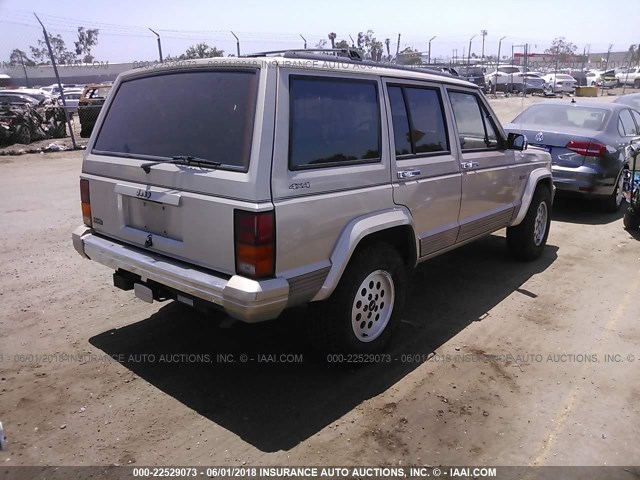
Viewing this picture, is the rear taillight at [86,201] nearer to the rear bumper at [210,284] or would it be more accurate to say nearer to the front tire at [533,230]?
the rear bumper at [210,284]

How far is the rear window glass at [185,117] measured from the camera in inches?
119

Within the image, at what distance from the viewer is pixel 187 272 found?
123 inches

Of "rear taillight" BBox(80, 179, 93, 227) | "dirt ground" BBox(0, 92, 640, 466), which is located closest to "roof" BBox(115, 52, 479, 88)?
"rear taillight" BBox(80, 179, 93, 227)

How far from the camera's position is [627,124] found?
889 centimetres

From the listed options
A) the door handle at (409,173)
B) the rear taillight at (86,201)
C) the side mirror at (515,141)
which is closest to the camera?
the door handle at (409,173)

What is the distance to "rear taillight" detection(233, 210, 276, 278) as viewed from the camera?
2.84 m

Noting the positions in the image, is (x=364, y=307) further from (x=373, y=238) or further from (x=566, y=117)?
(x=566, y=117)

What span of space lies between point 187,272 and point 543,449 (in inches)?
91.2

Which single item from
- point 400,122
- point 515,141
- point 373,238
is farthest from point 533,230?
point 373,238

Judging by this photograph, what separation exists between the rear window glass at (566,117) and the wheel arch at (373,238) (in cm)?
573

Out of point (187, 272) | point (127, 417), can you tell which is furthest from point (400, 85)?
point (127, 417)

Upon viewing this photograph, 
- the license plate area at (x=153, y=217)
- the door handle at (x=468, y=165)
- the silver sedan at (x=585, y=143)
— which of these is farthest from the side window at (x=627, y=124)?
the license plate area at (x=153, y=217)

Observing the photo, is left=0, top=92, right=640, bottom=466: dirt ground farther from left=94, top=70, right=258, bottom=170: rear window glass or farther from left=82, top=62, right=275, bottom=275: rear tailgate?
left=94, top=70, right=258, bottom=170: rear window glass

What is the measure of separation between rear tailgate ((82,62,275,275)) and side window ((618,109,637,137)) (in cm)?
785
